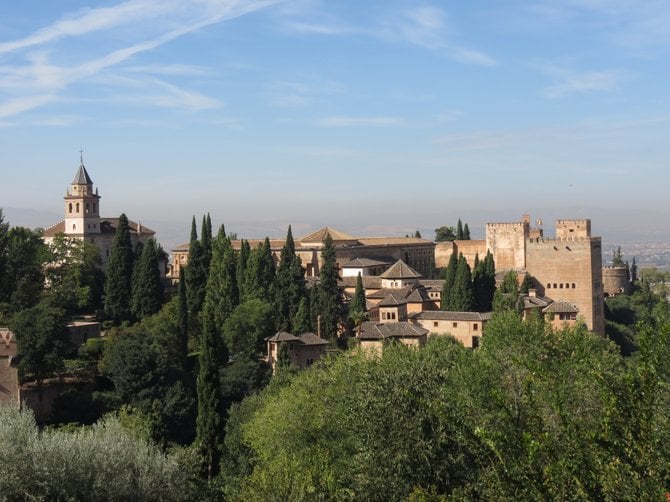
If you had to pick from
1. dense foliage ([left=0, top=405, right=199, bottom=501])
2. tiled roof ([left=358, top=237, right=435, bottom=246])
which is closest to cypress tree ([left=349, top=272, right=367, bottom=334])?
tiled roof ([left=358, top=237, right=435, bottom=246])

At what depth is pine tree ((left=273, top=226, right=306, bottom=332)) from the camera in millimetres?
44156

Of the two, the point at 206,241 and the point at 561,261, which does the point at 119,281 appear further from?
the point at 561,261

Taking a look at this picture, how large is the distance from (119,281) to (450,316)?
1617cm

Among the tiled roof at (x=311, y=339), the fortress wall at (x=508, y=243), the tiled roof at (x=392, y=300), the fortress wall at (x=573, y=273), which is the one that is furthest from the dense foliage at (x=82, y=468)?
the fortress wall at (x=508, y=243)

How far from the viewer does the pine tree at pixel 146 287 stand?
143ft

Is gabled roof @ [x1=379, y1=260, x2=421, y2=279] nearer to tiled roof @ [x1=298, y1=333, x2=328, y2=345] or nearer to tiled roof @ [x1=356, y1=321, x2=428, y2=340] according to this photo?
tiled roof @ [x1=356, y1=321, x2=428, y2=340]

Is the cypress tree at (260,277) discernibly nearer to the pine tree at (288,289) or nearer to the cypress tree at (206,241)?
the pine tree at (288,289)

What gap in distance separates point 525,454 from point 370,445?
26.3 feet

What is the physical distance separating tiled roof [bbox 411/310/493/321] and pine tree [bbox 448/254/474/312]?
1.31 metres

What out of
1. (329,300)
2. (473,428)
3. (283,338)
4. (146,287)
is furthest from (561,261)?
(473,428)

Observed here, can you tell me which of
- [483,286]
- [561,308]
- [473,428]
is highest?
[473,428]

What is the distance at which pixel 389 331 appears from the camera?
4172 cm

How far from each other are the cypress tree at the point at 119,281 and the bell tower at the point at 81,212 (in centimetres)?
1105

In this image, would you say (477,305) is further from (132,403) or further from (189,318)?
(132,403)
